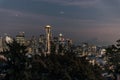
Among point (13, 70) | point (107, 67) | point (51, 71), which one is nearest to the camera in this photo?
point (13, 70)

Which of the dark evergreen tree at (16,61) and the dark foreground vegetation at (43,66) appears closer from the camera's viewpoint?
the dark evergreen tree at (16,61)

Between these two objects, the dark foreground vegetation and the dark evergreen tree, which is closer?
the dark evergreen tree

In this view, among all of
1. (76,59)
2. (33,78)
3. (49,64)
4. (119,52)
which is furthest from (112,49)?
(33,78)

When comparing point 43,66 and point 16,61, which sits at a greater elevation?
point 16,61

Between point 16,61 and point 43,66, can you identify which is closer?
point 16,61

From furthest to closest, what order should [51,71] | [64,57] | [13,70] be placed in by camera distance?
[64,57] < [51,71] < [13,70]

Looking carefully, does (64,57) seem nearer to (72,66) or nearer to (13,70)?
(72,66)

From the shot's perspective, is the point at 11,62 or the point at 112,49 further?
the point at 112,49
